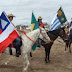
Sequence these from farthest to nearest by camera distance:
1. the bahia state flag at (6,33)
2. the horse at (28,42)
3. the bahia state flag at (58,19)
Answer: the bahia state flag at (58,19) < the horse at (28,42) < the bahia state flag at (6,33)

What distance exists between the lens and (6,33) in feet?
13.7

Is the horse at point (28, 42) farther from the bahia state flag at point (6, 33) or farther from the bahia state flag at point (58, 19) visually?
the bahia state flag at point (58, 19)

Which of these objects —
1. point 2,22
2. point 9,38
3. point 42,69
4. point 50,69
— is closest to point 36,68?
point 42,69

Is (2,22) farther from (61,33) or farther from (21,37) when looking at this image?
(61,33)

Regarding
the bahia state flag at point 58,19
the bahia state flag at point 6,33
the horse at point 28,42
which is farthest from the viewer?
the bahia state flag at point 58,19

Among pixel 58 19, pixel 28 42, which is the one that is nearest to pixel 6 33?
pixel 28 42

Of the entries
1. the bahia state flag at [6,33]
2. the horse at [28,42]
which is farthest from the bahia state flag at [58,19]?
the bahia state flag at [6,33]

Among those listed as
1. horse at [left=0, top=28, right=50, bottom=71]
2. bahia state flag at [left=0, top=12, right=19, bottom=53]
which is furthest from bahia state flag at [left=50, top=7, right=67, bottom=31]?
bahia state flag at [left=0, top=12, right=19, bottom=53]

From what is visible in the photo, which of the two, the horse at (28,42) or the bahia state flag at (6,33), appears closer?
the bahia state flag at (6,33)

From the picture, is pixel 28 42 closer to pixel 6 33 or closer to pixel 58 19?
pixel 6 33

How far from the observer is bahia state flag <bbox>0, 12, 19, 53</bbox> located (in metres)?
4.13

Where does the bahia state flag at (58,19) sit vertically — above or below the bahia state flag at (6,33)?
above

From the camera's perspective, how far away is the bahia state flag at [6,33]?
13.5 ft

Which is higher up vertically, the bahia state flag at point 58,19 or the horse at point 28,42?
the bahia state flag at point 58,19
